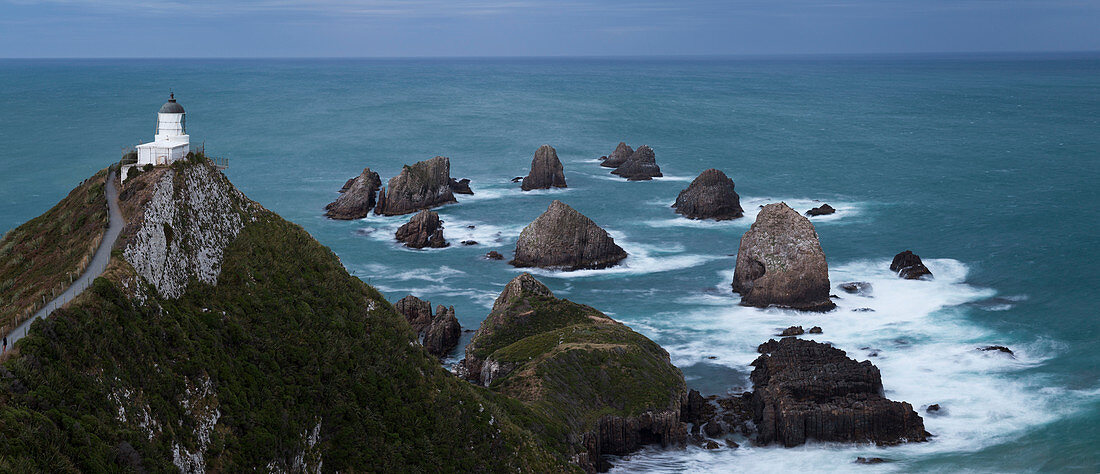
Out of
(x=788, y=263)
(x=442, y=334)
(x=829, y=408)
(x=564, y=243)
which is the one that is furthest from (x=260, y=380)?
(x=564, y=243)

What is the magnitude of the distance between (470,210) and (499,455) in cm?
8706

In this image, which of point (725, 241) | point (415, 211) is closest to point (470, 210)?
point (415, 211)

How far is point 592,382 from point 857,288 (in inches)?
1630

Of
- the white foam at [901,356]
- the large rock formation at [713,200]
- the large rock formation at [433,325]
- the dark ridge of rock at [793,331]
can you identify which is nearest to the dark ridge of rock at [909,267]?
the white foam at [901,356]

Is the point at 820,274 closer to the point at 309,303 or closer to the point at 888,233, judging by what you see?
the point at 888,233

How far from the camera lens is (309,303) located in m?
40.7

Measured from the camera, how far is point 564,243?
9581 cm

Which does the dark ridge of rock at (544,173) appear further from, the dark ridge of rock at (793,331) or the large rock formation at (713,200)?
the dark ridge of rock at (793,331)

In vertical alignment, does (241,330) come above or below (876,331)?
above

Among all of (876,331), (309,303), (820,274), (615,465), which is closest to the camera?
(309,303)

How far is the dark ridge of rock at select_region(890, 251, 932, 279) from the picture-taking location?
91.4 metres

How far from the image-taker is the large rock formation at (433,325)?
7125 cm

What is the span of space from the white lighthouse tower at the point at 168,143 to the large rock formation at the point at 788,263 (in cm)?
5068

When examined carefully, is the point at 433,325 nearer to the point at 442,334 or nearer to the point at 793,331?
the point at 442,334
